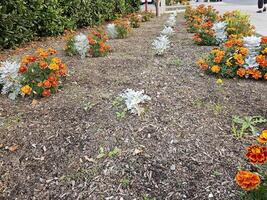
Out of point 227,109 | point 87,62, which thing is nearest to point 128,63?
point 87,62

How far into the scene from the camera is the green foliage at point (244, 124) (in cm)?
267

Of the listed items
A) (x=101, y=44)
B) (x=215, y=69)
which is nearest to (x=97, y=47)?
(x=101, y=44)

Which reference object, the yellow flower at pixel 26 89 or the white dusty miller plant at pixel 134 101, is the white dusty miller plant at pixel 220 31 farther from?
the yellow flower at pixel 26 89

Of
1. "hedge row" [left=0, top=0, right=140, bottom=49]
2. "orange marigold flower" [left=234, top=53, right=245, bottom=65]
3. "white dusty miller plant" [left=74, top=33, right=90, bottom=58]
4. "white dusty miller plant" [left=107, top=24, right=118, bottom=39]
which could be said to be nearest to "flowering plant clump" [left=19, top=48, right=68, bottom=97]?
"white dusty miller plant" [left=74, top=33, right=90, bottom=58]

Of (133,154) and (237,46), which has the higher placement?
(237,46)

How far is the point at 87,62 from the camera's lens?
4801 mm

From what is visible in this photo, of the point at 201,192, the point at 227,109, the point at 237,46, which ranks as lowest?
the point at 201,192

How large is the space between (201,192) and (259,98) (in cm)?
164

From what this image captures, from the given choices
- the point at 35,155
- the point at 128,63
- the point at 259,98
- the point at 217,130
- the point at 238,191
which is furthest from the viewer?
the point at 128,63

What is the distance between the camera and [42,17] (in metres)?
7.21

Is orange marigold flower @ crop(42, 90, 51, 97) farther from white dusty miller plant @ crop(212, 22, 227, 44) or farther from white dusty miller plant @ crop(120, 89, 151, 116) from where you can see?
Answer: white dusty miller plant @ crop(212, 22, 227, 44)

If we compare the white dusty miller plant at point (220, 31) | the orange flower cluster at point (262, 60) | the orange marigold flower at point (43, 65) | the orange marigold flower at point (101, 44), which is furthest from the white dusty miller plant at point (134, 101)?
the white dusty miller plant at point (220, 31)

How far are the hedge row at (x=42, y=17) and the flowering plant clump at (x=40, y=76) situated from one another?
296 cm

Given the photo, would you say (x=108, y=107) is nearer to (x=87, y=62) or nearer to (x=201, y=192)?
(x=201, y=192)
